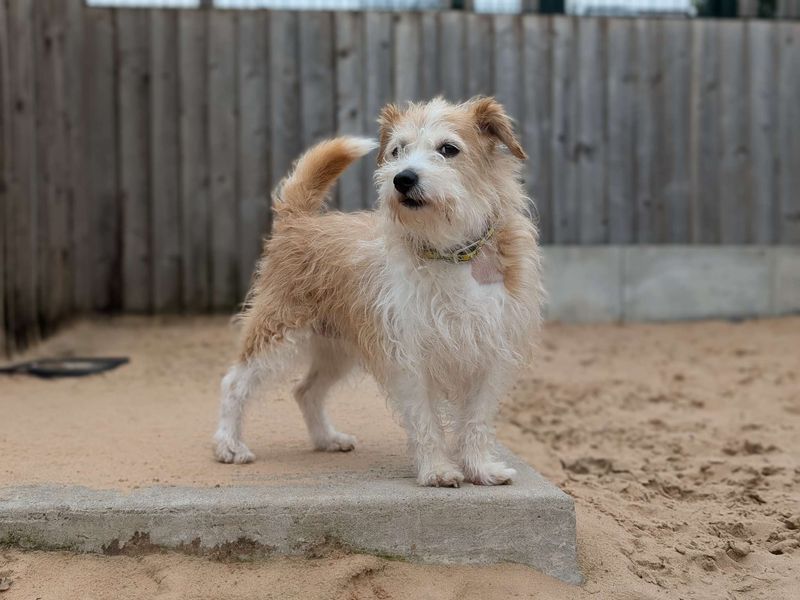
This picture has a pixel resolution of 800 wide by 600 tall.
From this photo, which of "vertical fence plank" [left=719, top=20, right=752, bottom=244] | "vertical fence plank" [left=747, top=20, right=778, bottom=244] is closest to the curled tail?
"vertical fence plank" [left=719, top=20, right=752, bottom=244]

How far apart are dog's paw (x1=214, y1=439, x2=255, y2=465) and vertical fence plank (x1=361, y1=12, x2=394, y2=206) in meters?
4.41

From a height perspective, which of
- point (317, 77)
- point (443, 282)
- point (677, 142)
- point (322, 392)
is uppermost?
point (317, 77)

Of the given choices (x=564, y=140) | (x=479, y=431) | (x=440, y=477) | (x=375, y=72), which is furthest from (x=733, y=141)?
(x=440, y=477)

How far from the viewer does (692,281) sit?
8508mm

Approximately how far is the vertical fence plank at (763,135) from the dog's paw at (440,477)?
6.07 m

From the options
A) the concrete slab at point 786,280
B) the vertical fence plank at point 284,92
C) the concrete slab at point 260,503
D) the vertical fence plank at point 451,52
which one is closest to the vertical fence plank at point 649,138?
the concrete slab at point 786,280

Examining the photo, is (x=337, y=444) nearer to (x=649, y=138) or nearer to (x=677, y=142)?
(x=649, y=138)

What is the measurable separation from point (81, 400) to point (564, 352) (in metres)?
3.74

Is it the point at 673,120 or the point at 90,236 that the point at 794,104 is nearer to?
the point at 673,120

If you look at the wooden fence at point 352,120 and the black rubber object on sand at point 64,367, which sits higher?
the wooden fence at point 352,120

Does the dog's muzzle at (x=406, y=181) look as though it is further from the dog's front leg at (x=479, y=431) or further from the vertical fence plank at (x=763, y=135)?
the vertical fence plank at (x=763, y=135)

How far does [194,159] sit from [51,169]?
47.9 inches

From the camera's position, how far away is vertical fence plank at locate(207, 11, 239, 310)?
26.6 feet

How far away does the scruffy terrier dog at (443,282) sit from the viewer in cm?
Result: 344
